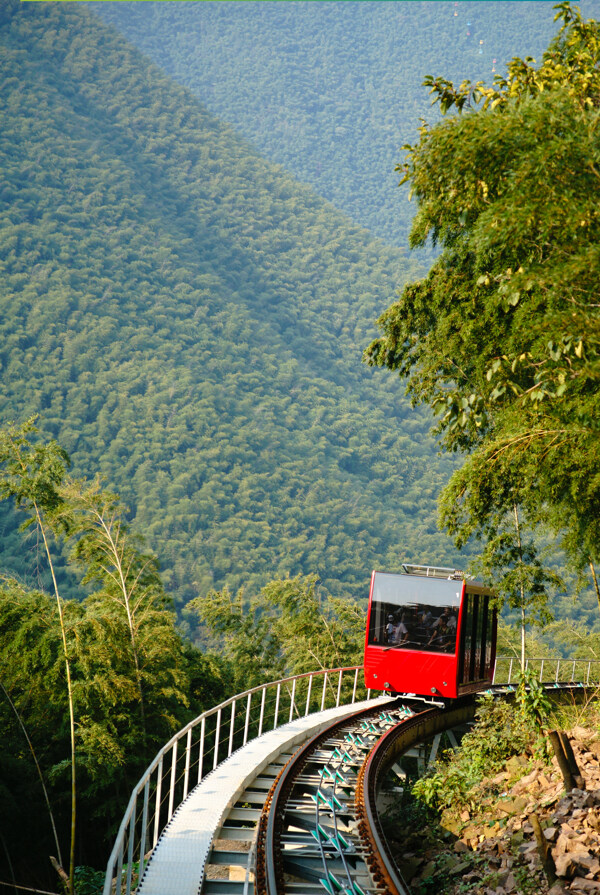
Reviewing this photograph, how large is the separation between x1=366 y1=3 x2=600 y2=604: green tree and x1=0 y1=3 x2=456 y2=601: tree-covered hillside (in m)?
65.4

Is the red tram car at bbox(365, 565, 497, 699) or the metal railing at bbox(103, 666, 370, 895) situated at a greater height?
the red tram car at bbox(365, 565, 497, 699)

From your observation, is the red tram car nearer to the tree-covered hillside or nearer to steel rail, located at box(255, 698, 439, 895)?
steel rail, located at box(255, 698, 439, 895)

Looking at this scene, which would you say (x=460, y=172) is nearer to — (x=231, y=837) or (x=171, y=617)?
(x=231, y=837)

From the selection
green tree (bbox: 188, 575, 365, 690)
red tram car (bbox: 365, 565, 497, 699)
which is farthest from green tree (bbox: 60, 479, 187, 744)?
green tree (bbox: 188, 575, 365, 690)

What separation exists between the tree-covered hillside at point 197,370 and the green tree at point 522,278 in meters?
65.4

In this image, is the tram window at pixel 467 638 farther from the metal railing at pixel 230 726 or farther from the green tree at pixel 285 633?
the green tree at pixel 285 633

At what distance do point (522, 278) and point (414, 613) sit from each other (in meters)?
9.75

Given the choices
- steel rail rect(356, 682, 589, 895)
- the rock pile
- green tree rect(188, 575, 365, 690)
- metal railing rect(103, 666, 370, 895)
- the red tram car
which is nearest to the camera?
the rock pile

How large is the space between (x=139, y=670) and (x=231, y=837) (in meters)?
10.5

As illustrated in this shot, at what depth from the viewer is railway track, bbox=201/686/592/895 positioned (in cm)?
675

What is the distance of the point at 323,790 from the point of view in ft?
32.3

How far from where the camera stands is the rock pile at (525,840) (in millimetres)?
6426

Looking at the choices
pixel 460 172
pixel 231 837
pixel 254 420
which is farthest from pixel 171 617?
pixel 254 420

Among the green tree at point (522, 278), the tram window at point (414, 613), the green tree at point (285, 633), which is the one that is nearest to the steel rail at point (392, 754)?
the tram window at point (414, 613)
